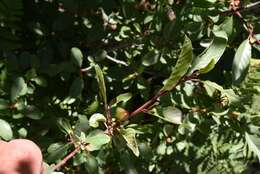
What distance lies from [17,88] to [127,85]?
41 centimetres

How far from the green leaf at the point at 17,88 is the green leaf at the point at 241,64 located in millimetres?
582

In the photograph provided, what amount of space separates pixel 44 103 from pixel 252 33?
68cm

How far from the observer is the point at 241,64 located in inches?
51.9

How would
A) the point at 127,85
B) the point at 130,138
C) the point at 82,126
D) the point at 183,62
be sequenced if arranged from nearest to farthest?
1. the point at 183,62
2. the point at 130,138
3. the point at 82,126
4. the point at 127,85

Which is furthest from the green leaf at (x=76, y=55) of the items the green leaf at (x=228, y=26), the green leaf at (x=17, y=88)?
the green leaf at (x=228, y=26)

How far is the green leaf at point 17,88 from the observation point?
4.61 feet

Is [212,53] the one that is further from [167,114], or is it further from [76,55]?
[76,55]

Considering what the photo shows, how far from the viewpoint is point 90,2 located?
5.53 ft

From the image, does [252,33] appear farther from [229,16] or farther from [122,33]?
[122,33]

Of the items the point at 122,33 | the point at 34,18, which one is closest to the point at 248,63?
the point at 122,33

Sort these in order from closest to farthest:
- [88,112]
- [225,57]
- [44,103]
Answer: [88,112] → [44,103] → [225,57]

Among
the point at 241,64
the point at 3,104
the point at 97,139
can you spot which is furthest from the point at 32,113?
the point at 241,64

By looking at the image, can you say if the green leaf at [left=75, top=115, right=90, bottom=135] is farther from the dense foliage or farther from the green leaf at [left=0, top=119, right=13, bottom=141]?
the green leaf at [left=0, top=119, right=13, bottom=141]

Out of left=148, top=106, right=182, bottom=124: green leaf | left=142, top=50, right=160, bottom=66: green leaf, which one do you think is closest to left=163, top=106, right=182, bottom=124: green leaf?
left=148, top=106, right=182, bottom=124: green leaf
